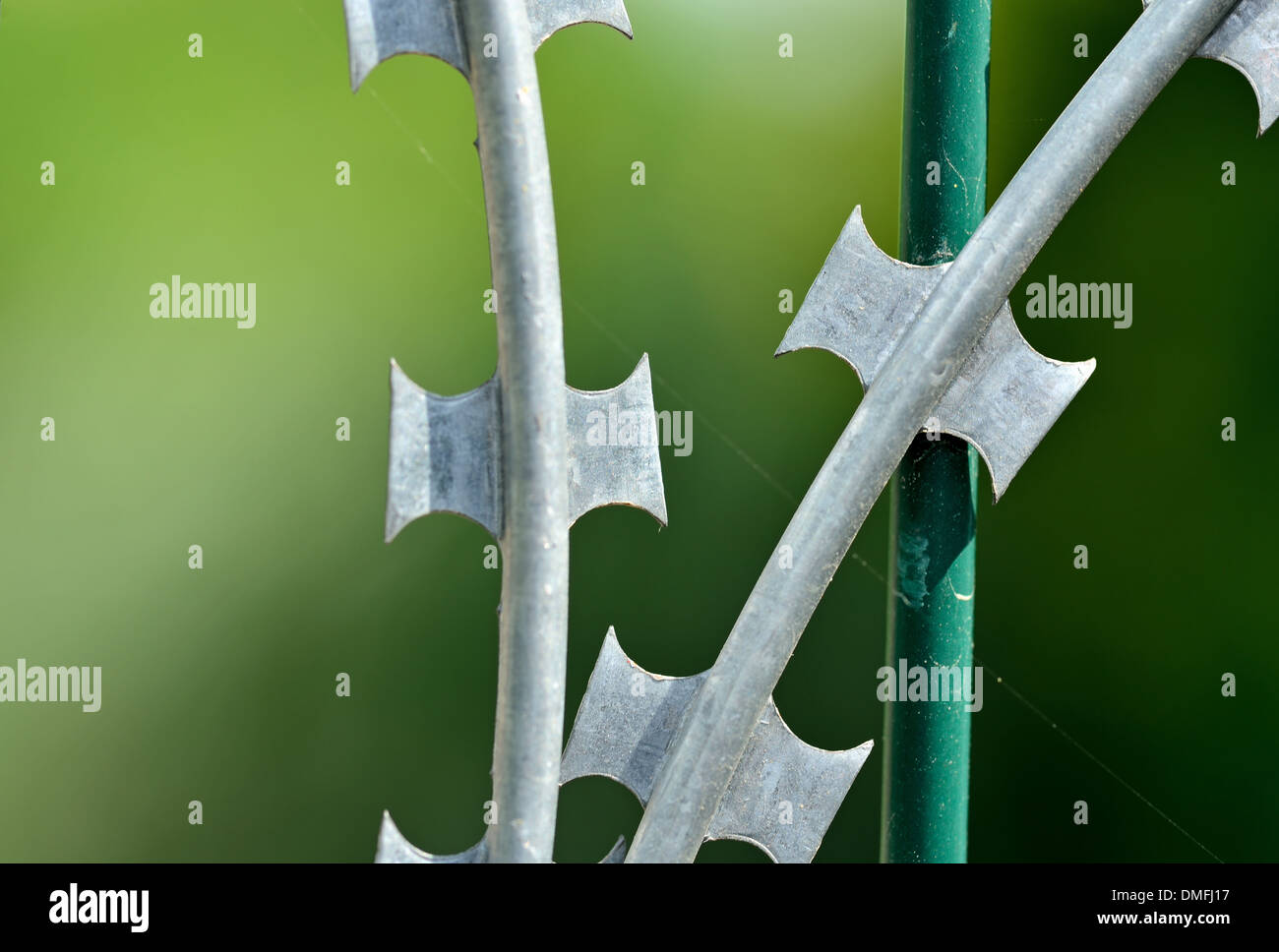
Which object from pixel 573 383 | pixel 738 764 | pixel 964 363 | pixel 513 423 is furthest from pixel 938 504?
pixel 573 383

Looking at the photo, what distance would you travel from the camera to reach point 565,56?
2.72 metres

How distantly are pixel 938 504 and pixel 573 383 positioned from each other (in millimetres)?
1426

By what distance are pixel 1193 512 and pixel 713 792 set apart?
2.12m

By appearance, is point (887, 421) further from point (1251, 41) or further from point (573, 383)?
point (573, 383)

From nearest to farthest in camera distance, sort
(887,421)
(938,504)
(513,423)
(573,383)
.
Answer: (513,423), (887,421), (938,504), (573,383)

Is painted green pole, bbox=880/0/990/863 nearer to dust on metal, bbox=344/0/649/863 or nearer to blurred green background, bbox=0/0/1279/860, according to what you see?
dust on metal, bbox=344/0/649/863

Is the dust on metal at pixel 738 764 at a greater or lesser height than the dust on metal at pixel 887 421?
lesser

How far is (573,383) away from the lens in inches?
109

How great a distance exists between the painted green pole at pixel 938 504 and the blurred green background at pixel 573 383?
120cm

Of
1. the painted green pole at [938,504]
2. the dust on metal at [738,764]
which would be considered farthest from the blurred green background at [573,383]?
the dust on metal at [738,764]

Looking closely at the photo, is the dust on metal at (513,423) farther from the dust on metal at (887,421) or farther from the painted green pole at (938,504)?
the painted green pole at (938,504)

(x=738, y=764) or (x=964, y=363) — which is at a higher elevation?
(x=964, y=363)

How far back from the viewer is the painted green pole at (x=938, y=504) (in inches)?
59.6
